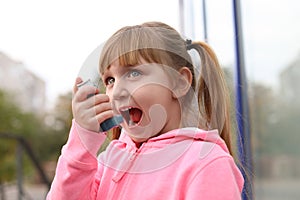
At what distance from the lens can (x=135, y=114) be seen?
51cm

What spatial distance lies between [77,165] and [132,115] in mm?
74

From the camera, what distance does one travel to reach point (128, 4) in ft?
3.96

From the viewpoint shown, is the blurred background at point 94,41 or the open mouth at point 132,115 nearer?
the open mouth at point 132,115

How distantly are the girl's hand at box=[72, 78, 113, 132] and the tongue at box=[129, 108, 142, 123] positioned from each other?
0.03 meters

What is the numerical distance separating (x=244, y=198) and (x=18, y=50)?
11.1ft

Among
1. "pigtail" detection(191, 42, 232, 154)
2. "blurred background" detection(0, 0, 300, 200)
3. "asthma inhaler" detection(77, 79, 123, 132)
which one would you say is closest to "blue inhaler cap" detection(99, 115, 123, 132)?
"asthma inhaler" detection(77, 79, 123, 132)

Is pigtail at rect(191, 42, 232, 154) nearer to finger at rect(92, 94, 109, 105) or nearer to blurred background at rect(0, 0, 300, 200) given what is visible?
finger at rect(92, 94, 109, 105)

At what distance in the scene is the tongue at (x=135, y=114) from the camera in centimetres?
51

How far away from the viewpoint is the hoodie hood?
20.1 inches

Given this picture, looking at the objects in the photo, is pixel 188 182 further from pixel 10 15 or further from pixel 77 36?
pixel 10 15

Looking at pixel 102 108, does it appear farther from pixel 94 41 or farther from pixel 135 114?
pixel 94 41

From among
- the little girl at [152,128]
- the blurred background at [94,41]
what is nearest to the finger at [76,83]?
the little girl at [152,128]

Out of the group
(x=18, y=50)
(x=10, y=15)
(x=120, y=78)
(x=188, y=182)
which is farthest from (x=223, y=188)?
(x=18, y=50)

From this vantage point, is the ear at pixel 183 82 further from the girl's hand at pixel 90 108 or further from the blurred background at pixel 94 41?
the blurred background at pixel 94 41
